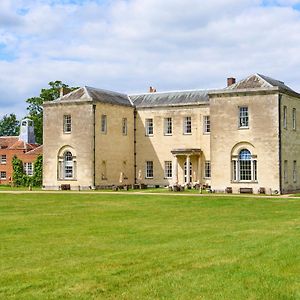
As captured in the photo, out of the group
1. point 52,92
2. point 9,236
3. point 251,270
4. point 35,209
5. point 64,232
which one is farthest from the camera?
point 52,92

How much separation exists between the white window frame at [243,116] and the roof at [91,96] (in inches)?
435

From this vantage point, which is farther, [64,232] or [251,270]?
[64,232]

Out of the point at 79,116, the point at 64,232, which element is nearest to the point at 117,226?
the point at 64,232

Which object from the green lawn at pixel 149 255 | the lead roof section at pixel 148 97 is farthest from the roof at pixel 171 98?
the green lawn at pixel 149 255

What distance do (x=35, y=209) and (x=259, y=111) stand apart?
1912cm

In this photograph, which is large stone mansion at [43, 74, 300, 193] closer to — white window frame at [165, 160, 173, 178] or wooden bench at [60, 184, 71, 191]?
white window frame at [165, 160, 173, 178]

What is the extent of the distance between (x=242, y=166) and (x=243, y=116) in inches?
129

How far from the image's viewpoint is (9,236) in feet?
53.7

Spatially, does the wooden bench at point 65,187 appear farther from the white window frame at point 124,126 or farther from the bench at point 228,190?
the bench at point 228,190

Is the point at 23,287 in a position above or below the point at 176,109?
below

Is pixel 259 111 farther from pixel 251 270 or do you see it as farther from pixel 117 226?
pixel 251 270

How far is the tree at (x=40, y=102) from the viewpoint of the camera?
71.4m

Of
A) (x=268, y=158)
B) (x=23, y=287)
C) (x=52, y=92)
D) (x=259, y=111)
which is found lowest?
(x=23, y=287)

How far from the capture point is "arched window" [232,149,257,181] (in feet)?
134
